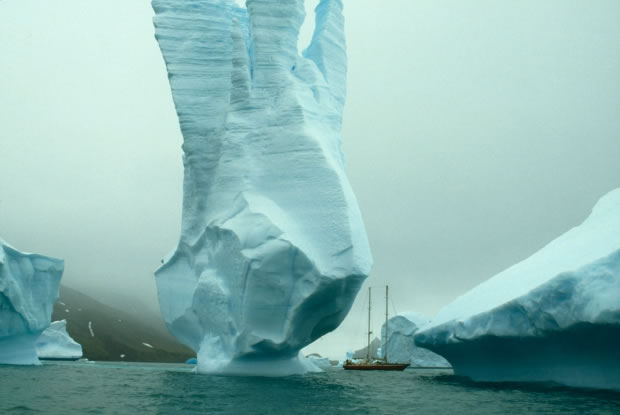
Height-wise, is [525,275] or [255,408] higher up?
[525,275]

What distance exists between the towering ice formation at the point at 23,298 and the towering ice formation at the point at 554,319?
11.3 meters

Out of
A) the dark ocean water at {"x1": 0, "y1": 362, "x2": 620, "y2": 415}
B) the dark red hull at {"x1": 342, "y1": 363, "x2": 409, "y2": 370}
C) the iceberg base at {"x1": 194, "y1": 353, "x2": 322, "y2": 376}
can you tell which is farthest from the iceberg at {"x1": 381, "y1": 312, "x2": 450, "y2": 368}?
the dark ocean water at {"x1": 0, "y1": 362, "x2": 620, "y2": 415}

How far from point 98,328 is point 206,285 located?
189ft

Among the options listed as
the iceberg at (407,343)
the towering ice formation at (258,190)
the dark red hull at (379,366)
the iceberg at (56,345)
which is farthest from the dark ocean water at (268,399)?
the iceberg at (56,345)

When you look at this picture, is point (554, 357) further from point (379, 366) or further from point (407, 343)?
point (407, 343)

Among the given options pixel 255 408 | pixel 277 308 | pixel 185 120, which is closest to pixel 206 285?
pixel 277 308

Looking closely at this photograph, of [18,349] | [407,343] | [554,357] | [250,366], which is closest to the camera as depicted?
[554,357]

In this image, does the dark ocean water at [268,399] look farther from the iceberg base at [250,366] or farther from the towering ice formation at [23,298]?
the towering ice formation at [23,298]

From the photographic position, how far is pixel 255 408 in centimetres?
837

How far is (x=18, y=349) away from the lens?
1933cm

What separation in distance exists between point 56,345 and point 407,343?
55.6 ft

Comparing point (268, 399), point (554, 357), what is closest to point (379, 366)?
point (554, 357)

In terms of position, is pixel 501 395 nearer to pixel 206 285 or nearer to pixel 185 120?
pixel 206 285

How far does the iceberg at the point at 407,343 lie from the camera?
31453 millimetres
